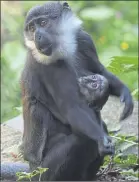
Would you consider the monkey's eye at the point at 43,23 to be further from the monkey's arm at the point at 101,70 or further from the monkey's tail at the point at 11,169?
the monkey's tail at the point at 11,169

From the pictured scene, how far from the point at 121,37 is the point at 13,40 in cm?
164

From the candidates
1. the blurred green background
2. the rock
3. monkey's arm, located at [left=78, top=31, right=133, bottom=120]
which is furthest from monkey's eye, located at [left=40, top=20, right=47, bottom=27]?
the blurred green background

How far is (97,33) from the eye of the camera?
10.8m

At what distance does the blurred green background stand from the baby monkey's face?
3172 millimetres

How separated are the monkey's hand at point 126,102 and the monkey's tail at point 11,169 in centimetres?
92

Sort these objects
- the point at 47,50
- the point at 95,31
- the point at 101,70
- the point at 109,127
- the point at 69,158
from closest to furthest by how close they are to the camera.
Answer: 1. the point at 47,50
2. the point at 69,158
3. the point at 101,70
4. the point at 109,127
5. the point at 95,31

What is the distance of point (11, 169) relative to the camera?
5109mm

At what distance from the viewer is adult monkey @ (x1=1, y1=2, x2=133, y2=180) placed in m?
4.52

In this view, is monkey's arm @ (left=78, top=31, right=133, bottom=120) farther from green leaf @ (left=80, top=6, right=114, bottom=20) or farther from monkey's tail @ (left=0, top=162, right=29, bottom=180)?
green leaf @ (left=80, top=6, right=114, bottom=20)

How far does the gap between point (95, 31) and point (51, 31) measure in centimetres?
632

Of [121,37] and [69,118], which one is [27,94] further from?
[121,37]

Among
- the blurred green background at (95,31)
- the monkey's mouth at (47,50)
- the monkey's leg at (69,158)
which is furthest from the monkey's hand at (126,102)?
the blurred green background at (95,31)

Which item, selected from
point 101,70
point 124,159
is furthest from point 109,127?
point 101,70

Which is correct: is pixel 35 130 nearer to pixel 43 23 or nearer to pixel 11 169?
pixel 11 169
